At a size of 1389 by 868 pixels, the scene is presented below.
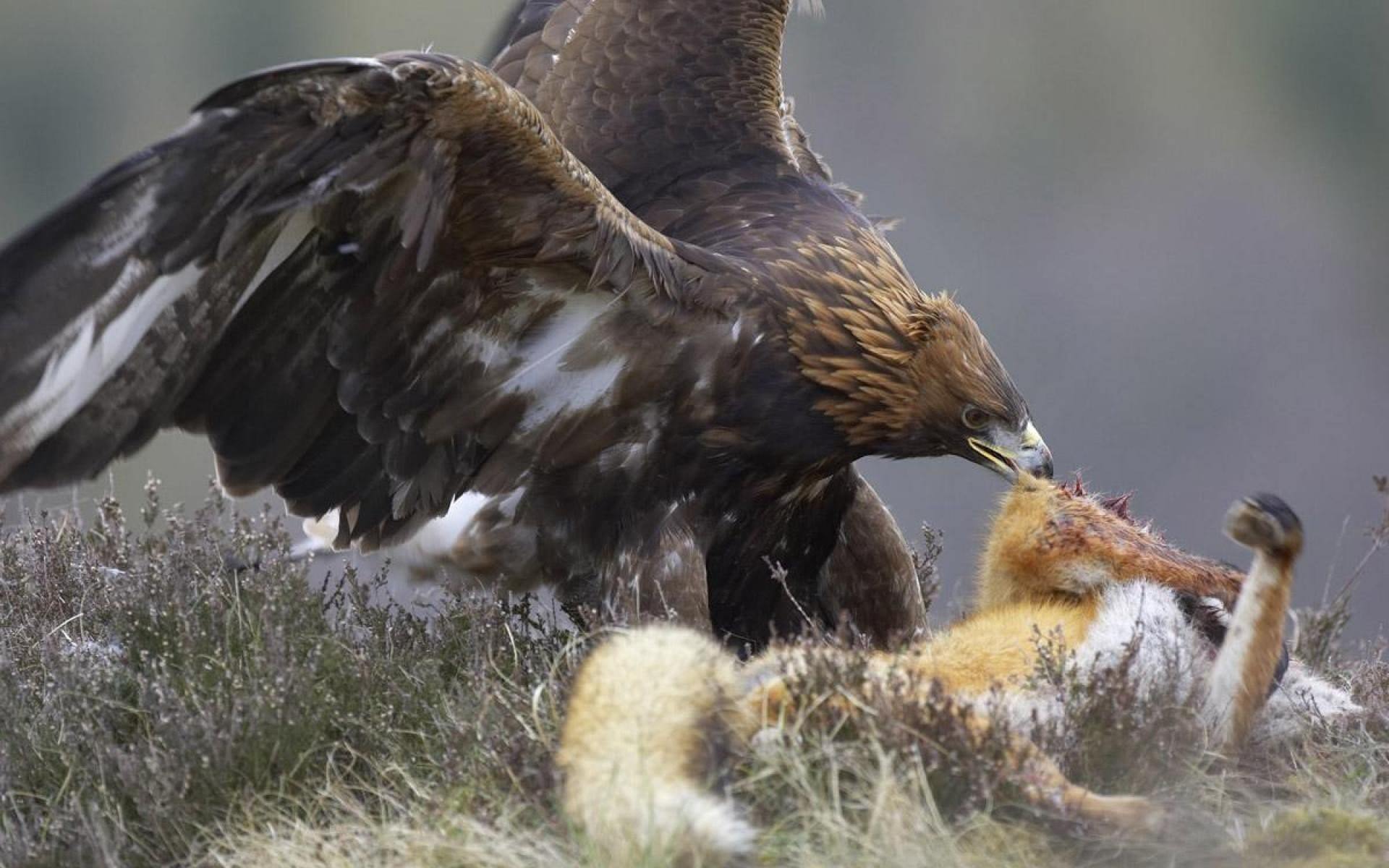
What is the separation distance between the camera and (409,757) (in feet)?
13.9

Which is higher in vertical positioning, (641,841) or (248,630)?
(641,841)

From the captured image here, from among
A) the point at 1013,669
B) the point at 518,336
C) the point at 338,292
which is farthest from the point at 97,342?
the point at 1013,669

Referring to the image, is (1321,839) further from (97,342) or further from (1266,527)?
(97,342)

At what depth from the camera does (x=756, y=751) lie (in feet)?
12.1

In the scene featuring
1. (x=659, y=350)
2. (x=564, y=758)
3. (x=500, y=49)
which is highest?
(x=500, y=49)

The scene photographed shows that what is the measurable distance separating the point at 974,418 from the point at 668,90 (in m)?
1.63

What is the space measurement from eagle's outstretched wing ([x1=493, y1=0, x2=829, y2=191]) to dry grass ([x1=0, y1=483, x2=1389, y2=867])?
5.07 ft

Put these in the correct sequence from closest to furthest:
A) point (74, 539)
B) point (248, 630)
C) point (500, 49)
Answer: point (248, 630) < point (74, 539) < point (500, 49)

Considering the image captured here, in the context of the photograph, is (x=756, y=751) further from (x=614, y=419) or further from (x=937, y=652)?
(x=614, y=419)

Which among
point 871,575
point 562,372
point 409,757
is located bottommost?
point 409,757

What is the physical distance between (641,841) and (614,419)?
1729 millimetres

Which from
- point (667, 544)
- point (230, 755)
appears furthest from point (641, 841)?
point (667, 544)

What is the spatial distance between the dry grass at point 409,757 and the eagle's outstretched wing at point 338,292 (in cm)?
42

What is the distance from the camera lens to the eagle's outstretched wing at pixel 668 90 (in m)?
5.80
